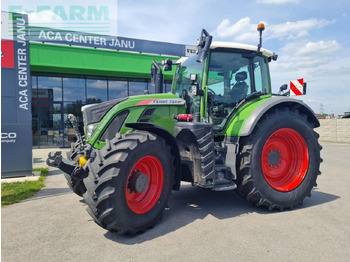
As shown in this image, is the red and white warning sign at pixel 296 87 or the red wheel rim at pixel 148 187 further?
the red and white warning sign at pixel 296 87

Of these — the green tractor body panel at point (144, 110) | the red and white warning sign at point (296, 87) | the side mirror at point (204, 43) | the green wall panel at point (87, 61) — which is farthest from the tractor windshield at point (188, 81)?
the green wall panel at point (87, 61)

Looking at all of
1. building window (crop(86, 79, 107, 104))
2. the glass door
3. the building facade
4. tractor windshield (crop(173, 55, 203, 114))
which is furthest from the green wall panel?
tractor windshield (crop(173, 55, 203, 114))

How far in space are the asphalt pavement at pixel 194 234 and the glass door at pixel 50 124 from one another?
10208 millimetres

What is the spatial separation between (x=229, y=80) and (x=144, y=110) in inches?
68.1

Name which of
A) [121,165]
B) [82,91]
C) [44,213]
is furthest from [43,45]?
[121,165]

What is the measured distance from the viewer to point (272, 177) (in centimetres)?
448

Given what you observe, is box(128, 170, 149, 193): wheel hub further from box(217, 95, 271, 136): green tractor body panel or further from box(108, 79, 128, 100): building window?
box(108, 79, 128, 100): building window

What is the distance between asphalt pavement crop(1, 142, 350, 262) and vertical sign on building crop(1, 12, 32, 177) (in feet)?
8.92

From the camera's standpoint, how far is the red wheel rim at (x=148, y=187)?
3422 millimetres

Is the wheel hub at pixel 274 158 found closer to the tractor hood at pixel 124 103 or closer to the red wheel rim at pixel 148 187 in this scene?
the tractor hood at pixel 124 103

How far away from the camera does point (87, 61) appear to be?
12797mm

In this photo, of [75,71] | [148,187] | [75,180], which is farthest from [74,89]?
[148,187]

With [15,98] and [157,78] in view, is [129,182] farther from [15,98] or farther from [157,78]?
[15,98]

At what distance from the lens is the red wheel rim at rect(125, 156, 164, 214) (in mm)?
3422
